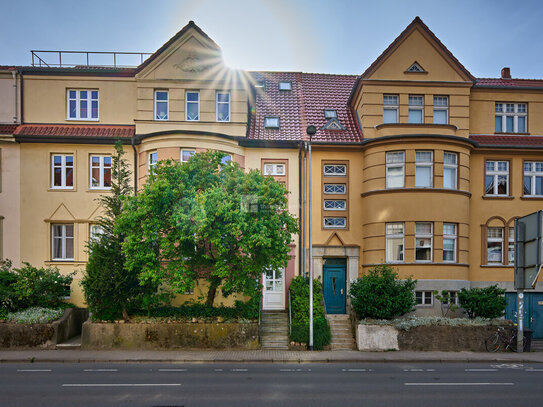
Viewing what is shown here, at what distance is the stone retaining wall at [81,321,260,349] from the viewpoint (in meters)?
16.6

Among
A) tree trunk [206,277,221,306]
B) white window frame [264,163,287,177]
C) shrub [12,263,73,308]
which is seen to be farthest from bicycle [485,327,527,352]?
shrub [12,263,73,308]

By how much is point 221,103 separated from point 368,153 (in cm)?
771

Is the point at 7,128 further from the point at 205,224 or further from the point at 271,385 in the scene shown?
the point at 271,385

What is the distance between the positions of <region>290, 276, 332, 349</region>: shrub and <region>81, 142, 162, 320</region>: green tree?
5.83 meters

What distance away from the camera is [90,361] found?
48.8 feet

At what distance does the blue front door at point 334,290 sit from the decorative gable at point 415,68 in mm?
10443

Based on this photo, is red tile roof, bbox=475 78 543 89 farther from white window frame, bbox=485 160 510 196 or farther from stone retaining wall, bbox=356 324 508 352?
stone retaining wall, bbox=356 324 508 352

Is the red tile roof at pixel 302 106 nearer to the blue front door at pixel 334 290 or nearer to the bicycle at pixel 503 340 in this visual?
the blue front door at pixel 334 290

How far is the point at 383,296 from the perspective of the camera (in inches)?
677

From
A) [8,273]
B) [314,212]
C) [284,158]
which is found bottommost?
[8,273]

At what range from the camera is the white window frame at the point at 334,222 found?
21.1 metres

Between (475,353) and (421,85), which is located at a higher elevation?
(421,85)

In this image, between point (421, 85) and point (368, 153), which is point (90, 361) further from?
point (421, 85)

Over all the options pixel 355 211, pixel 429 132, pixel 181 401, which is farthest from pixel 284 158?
pixel 181 401
